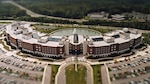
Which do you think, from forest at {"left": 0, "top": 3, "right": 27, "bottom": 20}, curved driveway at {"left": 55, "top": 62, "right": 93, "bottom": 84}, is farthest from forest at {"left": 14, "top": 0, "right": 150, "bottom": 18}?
curved driveway at {"left": 55, "top": 62, "right": 93, "bottom": 84}

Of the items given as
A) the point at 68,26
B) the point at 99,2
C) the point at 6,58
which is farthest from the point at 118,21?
the point at 6,58

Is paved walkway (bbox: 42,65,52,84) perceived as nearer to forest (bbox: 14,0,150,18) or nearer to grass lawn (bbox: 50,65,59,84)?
grass lawn (bbox: 50,65,59,84)

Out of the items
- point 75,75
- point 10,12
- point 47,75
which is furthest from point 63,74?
point 10,12

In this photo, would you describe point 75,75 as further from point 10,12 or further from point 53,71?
point 10,12

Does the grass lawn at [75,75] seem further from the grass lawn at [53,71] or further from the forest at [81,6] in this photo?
the forest at [81,6]

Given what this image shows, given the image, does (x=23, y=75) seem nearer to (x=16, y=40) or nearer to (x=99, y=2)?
(x=16, y=40)
